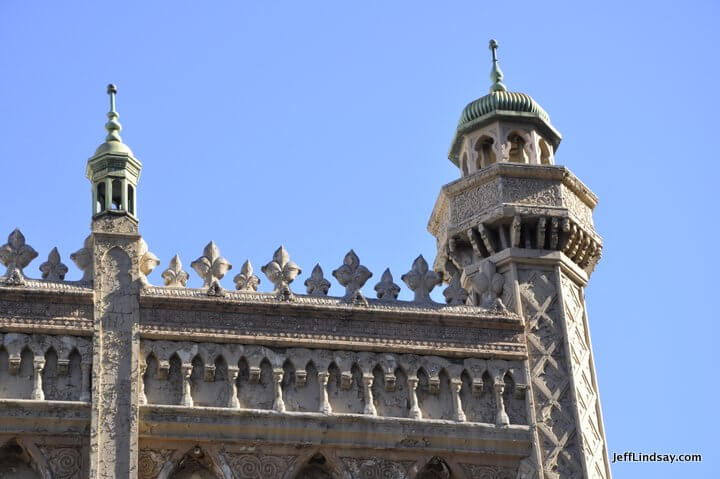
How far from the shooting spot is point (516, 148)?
24.0 meters

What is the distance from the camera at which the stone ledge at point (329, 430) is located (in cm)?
2084

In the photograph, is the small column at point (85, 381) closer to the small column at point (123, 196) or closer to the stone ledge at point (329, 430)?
the stone ledge at point (329, 430)

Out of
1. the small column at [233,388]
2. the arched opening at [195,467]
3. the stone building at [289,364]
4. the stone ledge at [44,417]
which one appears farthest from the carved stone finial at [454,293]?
the stone ledge at [44,417]

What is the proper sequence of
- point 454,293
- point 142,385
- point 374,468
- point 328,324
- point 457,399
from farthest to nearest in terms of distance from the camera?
1. point 454,293
2. point 328,324
3. point 457,399
4. point 374,468
5. point 142,385

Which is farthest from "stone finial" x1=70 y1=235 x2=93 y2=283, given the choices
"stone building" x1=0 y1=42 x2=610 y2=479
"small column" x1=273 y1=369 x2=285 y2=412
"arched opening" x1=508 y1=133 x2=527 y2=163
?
"arched opening" x1=508 y1=133 x2=527 y2=163

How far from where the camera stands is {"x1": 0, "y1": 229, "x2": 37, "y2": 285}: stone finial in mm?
21392

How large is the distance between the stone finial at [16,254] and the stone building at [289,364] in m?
0.02

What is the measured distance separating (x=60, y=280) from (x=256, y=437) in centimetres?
264

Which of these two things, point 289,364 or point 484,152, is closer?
point 289,364

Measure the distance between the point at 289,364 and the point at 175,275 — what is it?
61.4 inches

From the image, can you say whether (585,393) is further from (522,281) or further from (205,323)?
(205,323)

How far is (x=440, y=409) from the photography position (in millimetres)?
21672

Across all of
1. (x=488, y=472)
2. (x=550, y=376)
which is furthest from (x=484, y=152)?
(x=488, y=472)

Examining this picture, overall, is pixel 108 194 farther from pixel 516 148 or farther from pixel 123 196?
pixel 516 148
